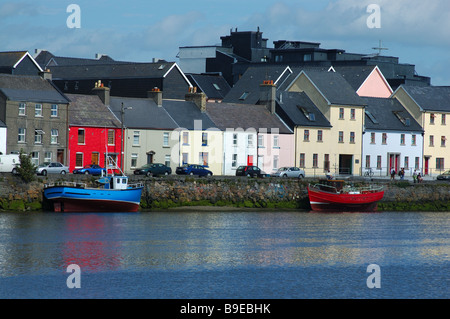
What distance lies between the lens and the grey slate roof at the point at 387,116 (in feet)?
337

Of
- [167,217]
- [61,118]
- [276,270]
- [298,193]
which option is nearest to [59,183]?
[167,217]

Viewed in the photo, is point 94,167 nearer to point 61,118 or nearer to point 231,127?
point 61,118

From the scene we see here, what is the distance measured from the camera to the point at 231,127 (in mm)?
90562

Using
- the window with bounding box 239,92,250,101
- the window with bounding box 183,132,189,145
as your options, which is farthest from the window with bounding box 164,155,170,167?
the window with bounding box 239,92,250,101

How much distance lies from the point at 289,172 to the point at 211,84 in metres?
38.0

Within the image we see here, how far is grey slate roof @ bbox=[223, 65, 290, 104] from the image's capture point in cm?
10912

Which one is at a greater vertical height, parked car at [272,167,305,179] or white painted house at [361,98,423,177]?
white painted house at [361,98,423,177]

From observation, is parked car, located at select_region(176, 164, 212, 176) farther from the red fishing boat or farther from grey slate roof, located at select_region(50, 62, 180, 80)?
grey slate roof, located at select_region(50, 62, 180, 80)

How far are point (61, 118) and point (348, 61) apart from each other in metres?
56.5

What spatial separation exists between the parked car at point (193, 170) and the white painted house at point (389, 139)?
23517 mm

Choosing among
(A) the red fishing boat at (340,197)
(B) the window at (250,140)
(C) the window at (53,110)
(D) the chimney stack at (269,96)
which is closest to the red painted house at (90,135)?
(C) the window at (53,110)

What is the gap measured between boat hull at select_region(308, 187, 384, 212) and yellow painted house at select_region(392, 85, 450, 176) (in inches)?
1110

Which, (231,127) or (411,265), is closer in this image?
(411,265)

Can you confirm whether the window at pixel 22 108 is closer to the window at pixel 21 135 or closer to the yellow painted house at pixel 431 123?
the window at pixel 21 135
